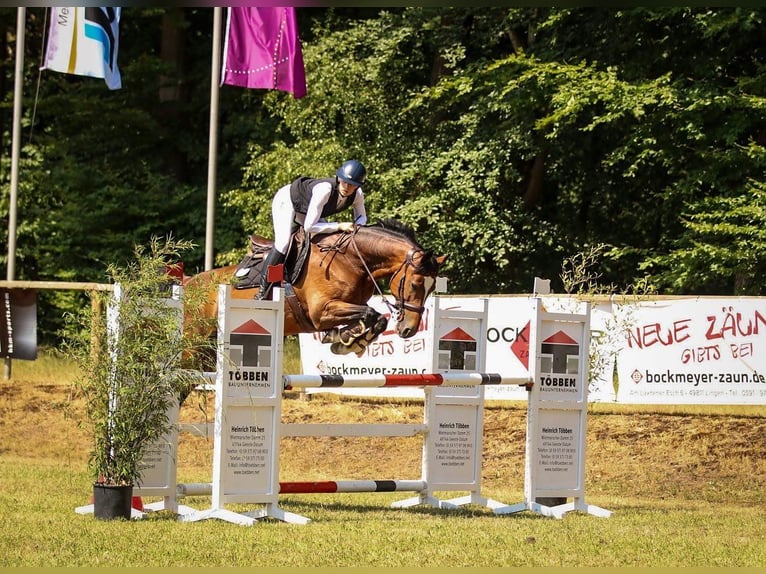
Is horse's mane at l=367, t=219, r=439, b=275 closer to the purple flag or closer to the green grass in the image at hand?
the green grass

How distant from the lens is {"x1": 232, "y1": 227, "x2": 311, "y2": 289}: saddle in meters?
9.77

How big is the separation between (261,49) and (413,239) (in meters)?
7.54

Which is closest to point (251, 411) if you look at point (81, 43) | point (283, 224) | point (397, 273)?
point (397, 273)

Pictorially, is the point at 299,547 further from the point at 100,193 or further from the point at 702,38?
the point at 100,193

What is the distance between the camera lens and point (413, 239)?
9.31 metres

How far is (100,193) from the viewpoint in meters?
25.2

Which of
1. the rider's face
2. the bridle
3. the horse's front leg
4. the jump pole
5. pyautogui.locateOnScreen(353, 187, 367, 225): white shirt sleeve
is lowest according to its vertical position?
the jump pole

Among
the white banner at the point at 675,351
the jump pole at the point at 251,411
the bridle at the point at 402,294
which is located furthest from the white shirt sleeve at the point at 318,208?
the white banner at the point at 675,351

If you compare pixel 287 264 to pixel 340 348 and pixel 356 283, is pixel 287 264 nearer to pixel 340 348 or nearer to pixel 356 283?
pixel 356 283

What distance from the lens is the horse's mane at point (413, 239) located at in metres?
8.95

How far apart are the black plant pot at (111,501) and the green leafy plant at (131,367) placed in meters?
0.04

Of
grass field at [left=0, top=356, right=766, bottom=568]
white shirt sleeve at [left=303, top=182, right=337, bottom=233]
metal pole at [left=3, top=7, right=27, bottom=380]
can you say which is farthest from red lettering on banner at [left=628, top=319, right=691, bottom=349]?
metal pole at [left=3, top=7, right=27, bottom=380]

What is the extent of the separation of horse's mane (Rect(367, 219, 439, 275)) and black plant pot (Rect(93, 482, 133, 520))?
111 inches

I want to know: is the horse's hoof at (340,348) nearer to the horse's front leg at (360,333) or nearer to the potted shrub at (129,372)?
the horse's front leg at (360,333)
